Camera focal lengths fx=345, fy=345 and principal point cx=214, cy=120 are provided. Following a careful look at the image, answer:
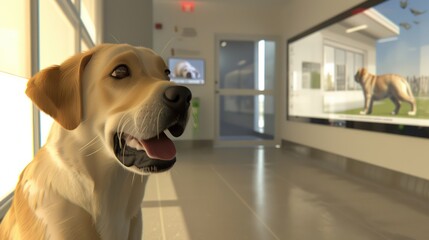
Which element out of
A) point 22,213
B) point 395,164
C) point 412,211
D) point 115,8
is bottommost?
point 412,211

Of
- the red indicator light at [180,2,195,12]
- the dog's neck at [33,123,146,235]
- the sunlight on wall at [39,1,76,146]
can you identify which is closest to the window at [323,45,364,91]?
the red indicator light at [180,2,195,12]

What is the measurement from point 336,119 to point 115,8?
2991 millimetres

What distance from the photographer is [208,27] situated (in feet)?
21.5

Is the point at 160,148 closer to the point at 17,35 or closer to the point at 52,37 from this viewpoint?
the point at 17,35

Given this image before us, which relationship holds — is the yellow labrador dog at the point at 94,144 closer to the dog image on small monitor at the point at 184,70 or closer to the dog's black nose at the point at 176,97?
the dog's black nose at the point at 176,97

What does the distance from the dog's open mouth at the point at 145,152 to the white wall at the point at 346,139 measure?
275 cm

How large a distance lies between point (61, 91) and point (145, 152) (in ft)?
0.84

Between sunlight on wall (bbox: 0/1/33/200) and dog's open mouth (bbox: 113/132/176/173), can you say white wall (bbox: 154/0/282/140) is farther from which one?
dog's open mouth (bbox: 113/132/176/173)

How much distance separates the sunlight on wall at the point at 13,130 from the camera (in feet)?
5.79

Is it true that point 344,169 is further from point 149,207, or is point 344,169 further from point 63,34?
point 63,34

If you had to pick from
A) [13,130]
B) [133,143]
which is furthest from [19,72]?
[133,143]

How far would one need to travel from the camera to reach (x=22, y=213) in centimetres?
79

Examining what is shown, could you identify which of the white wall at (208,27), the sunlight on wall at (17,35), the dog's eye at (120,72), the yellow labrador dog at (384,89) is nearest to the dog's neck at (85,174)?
the dog's eye at (120,72)

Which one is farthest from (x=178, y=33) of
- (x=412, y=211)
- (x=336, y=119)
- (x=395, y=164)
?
(x=412, y=211)
